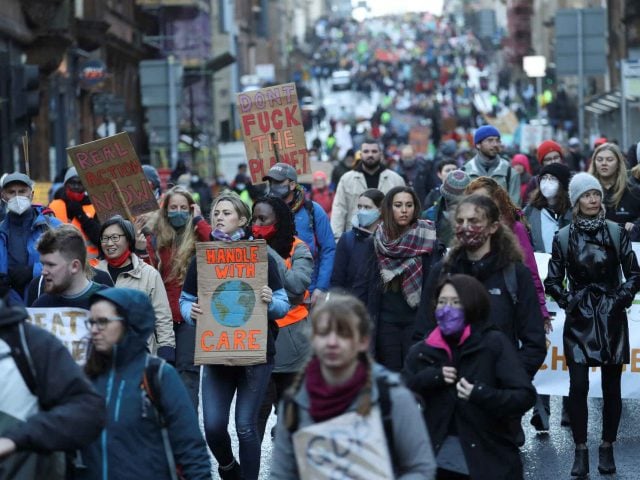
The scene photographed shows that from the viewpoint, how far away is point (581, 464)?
9578 millimetres

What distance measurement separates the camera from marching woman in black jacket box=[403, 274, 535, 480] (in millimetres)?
6508

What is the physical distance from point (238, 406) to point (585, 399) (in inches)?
83.6

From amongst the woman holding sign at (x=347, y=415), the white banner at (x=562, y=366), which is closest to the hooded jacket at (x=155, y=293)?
the white banner at (x=562, y=366)

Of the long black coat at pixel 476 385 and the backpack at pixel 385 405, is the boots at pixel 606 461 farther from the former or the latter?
the backpack at pixel 385 405

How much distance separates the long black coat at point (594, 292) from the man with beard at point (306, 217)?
2.27m

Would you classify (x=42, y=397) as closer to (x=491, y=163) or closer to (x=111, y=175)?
(x=111, y=175)

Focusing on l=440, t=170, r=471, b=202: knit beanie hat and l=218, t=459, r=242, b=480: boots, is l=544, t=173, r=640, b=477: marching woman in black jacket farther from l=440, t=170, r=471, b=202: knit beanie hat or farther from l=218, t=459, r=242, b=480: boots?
l=218, t=459, r=242, b=480: boots

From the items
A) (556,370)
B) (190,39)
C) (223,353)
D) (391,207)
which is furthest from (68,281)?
(190,39)

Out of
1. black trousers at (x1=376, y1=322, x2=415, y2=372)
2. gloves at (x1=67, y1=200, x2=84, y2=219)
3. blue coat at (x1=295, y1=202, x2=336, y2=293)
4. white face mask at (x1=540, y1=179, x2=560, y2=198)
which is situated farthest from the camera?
gloves at (x1=67, y1=200, x2=84, y2=219)

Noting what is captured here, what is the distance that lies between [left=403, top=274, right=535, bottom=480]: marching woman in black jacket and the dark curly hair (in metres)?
2.94

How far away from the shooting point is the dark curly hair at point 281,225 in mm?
9500

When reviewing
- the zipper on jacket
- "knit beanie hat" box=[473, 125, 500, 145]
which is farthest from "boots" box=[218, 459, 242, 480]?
"knit beanie hat" box=[473, 125, 500, 145]

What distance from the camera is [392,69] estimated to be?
117188 millimetres

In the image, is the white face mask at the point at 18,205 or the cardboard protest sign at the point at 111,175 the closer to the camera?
the white face mask at the point at 18,205
